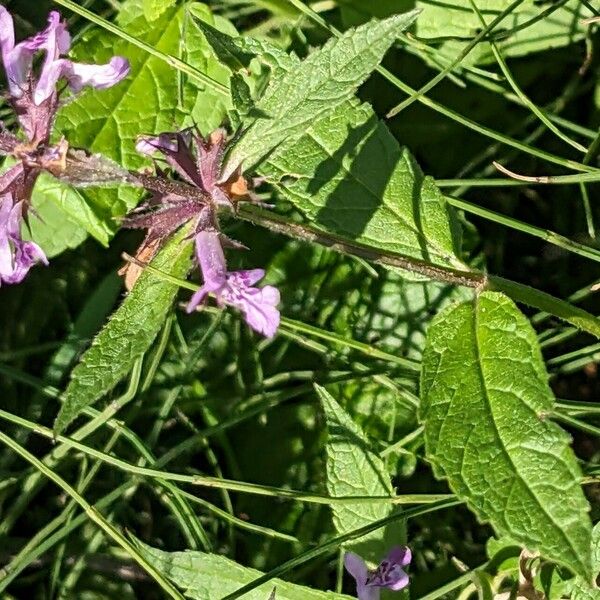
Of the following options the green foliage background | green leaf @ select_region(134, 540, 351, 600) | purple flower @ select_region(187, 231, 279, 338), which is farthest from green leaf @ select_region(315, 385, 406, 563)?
purple flower @ select_region(187, 231, 279, 338)

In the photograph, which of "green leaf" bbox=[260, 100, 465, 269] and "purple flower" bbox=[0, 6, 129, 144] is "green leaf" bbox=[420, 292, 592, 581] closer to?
"green leaf" bbox=[260, 100, 465, 269]

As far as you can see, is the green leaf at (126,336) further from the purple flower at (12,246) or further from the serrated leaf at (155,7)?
the serrated leaf at (155,7)

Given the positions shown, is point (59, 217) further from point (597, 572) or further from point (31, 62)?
point (597, 572)

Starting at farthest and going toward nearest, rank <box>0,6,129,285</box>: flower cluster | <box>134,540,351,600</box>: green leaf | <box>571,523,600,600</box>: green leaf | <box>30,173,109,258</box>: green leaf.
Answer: <box>30,173,109,258</box>: green leaf
<box>134,540,351,600</box>: green leaf
<box>571,523,600,600</box>: green leaf
<box>0,6,129,285</box>: flower cluster

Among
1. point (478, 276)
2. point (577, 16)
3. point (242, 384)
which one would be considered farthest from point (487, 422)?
point (577, 16)

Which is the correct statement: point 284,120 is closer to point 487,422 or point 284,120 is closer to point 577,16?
point 487,422
